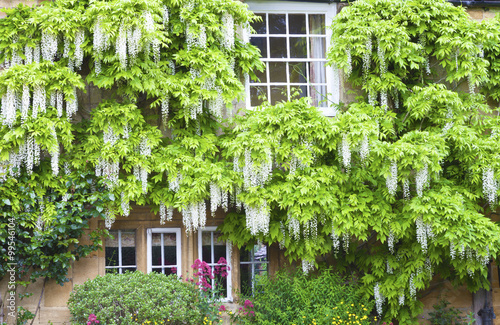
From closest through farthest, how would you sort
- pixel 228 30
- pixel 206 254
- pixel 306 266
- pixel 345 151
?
pixel 345 151, pixel 306 266, pixel 228 30, pixel 206 254

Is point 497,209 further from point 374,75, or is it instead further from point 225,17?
point 225,17

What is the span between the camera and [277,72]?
8.16m

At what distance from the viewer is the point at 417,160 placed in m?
6.82

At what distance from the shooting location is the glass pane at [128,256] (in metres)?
7.66

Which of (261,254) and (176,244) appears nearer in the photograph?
(176,244)

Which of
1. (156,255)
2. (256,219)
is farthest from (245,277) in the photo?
(156,255)

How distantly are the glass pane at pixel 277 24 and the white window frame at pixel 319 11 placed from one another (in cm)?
7

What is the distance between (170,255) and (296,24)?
3657mm

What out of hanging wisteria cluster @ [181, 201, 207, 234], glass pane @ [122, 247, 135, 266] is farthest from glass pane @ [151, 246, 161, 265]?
hanging wisteria cluster @ [181, 201, 207, 234]

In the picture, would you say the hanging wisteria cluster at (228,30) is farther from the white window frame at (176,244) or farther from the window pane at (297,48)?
the white window frame at (176,244)

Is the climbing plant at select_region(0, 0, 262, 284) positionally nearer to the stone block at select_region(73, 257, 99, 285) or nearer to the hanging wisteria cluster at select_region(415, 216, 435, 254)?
the stone block at select_region(73, 257, 99, 285)

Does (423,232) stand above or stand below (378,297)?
above

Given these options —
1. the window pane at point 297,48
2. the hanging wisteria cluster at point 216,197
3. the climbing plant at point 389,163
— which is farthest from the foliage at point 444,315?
the window pane at point 297,48

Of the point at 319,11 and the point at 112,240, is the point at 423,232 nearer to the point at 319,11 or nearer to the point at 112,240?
the point at 319,11
